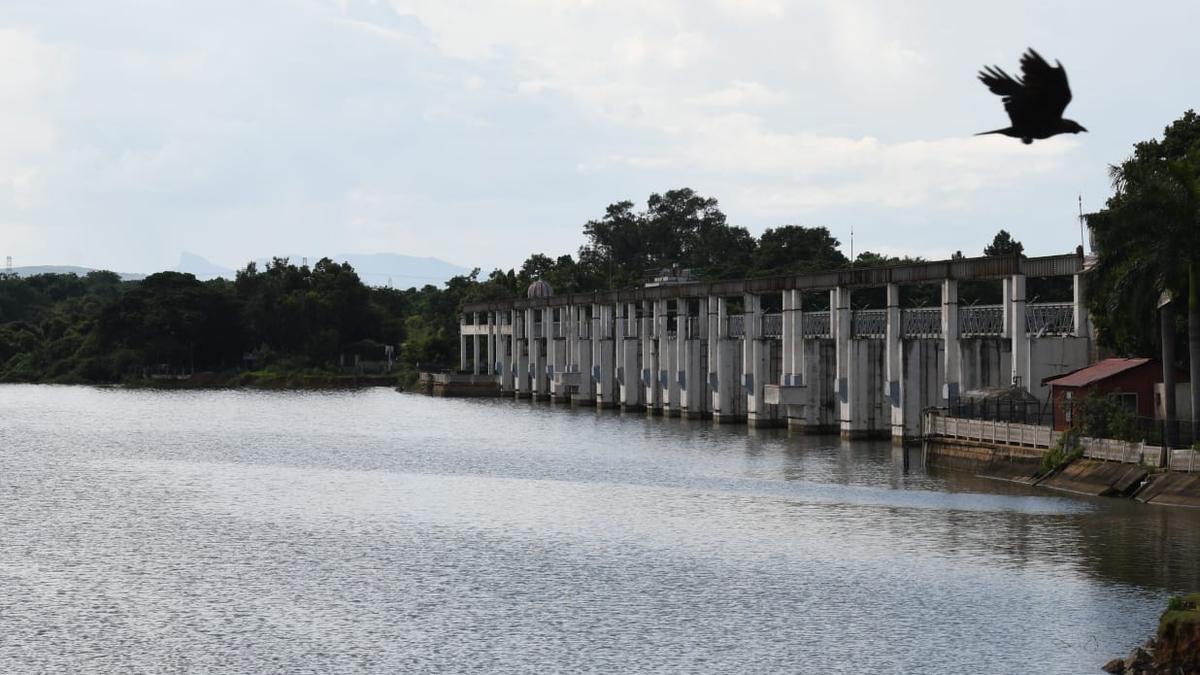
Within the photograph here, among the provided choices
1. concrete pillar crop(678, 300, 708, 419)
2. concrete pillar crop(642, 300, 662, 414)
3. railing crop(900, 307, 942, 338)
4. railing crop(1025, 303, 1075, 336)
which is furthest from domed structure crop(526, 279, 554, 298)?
railing crop(1025, 303, 1075, 336)

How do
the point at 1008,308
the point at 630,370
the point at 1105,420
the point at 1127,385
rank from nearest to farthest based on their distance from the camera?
the point at 1105,420, the point at 1127,385, the point at 1008,308, the point at 630,370

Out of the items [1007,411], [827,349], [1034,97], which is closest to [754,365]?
[827,349]

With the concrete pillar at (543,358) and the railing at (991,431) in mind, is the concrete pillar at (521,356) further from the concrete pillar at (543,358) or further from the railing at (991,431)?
the railing at (991,431)

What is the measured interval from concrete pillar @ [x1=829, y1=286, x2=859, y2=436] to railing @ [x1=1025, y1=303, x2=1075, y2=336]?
1260cm

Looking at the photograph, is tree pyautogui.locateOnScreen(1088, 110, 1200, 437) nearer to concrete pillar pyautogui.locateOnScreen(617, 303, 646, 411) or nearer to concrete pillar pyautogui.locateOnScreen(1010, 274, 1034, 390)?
concrete pillar pyautogui.locateOnScreen(1010, 274, 1034, 390)

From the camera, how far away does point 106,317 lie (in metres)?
200

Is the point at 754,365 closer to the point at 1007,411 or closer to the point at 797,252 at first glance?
the point at 1007,411

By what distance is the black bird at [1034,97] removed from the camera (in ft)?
53.0

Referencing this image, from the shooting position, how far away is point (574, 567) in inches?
1759

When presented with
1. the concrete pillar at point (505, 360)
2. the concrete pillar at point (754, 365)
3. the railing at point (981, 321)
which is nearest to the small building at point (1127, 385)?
the railing at point (981, 321)

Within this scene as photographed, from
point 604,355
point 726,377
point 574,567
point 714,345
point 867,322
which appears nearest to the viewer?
point 574,567

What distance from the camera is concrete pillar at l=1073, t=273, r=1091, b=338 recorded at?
69688 mm

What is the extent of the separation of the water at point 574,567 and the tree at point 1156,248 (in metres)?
7.36

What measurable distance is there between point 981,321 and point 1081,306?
966 cm
